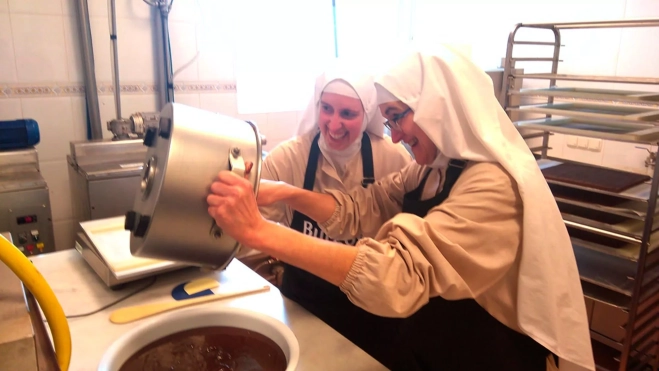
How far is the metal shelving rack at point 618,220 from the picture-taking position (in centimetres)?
173

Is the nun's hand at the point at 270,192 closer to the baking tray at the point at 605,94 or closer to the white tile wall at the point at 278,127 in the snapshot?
the baking tray at the point at 605,94

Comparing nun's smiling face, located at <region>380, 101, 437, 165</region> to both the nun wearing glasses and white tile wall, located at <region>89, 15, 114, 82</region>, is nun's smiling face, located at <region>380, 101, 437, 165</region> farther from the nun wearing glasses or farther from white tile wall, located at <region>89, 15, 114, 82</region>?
white tile wall, located at <region>89, 15, 114, 82</region>

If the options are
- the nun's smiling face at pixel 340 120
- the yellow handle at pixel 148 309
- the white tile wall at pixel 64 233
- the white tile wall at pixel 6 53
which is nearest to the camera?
the yellow handle at pixel 148 309

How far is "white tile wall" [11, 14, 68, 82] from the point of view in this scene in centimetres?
195

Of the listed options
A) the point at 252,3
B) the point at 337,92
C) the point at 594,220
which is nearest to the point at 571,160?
the point at 594,220

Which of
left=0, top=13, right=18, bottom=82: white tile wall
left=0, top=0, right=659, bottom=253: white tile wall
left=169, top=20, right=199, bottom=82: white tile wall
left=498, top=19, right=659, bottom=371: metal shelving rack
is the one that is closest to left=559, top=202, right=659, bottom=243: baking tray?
left=498, top=19, right=659, bottom=371: metal shelving rack

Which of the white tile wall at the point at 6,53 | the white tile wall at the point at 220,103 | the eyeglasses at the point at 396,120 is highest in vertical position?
the white tile wall at the point at 6,53

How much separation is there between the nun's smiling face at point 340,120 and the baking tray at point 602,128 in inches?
30.8

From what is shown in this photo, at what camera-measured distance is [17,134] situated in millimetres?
1729

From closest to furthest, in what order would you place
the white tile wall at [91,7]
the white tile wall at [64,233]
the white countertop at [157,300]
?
the white countertop at [157,300]
the white tile wall at [91,7]
the white tile wall at [64,233]

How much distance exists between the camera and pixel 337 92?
1.62 meters

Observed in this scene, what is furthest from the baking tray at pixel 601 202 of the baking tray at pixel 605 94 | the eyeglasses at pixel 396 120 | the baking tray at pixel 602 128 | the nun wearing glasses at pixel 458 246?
the eyeglasses at pixel 396 120

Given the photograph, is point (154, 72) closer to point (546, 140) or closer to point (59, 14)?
point (59, 14)

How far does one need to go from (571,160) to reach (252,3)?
5.80 ft
